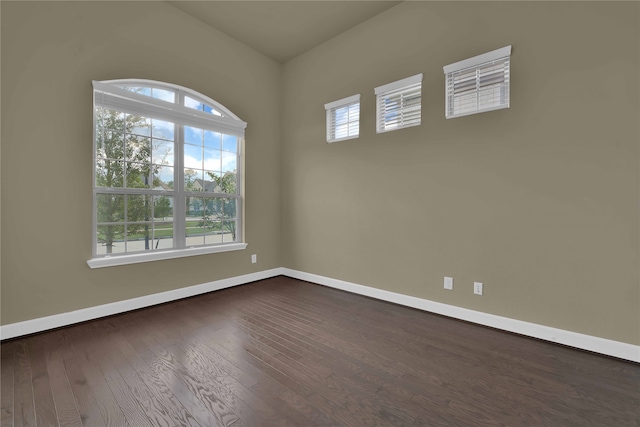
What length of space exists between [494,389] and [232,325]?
2.11 metres

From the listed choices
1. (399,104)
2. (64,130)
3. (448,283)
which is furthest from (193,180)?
(448,283)

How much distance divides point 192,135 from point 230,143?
540mm

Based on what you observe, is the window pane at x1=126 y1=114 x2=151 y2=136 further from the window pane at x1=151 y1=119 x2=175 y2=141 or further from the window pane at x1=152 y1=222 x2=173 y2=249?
the window pane at x1=152 y1=222 x2=173 y2=249

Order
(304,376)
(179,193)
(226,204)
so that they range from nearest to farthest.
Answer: (304,376) < (179,193) < (226,204)

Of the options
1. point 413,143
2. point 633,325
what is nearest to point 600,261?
point 633,325

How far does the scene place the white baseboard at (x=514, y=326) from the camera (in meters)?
2.03

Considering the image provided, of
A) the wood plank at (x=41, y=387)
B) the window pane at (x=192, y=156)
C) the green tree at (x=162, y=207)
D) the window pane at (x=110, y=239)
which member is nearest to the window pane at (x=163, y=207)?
the green tree at (x=162, y=207)

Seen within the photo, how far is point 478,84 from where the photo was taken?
2598 millimetres

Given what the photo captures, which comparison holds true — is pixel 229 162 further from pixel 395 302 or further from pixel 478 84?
pixel 478 84

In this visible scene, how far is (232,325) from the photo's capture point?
2.57m

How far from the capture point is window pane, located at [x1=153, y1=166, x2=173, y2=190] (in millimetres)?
3127

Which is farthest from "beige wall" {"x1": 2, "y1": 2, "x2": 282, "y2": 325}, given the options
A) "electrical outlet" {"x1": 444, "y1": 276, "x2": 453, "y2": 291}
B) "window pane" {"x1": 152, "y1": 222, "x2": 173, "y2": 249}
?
"electrical outlet" {"x1": 444, "y1": 276, "x2": 453, "y2": 291}

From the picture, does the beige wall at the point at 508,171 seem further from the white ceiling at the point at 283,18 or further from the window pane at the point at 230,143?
the window pane at the point at 230,143

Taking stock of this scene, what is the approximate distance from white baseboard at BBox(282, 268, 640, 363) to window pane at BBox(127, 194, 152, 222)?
8.27 ft
